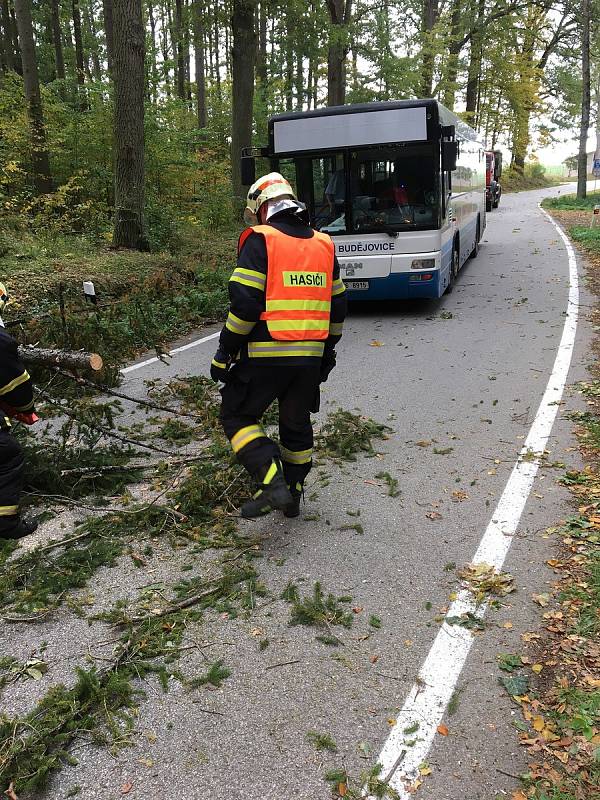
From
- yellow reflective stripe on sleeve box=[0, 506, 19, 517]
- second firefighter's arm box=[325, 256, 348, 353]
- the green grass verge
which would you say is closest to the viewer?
yellow reflective stripe on sleeve box=[0, 506, 19, 517]

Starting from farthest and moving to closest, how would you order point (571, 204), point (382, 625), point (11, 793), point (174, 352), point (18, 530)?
point (571, 204)
point (174, 352)
point (18, 530)
point (382, 625)
point (11, 793)

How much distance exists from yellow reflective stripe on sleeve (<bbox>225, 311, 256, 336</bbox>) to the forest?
30.2 ft

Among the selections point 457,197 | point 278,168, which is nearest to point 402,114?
point 278,168

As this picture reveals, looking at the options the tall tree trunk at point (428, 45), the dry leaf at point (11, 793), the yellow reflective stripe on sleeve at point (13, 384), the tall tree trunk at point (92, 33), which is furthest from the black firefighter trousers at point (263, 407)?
the tall tree trunk at point (92, 33)

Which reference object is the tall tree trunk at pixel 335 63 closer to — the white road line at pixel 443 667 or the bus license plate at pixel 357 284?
the bus license plate at pixel 357 284

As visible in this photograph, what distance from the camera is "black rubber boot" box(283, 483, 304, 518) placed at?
431cm

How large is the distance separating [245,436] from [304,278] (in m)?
1.05

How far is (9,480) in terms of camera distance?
161 inches

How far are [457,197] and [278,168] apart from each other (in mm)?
3943

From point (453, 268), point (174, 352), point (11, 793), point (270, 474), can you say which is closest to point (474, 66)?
point (453, 268)

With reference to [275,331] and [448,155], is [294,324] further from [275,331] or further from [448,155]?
[448,155]

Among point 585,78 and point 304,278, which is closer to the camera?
point 304,278

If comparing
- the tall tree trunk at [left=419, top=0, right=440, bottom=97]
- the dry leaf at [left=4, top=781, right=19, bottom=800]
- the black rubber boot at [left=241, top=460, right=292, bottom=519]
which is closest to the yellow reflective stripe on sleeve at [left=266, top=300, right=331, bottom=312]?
the black rubber boot at [left=241, top=460, right=292, bottom=519]

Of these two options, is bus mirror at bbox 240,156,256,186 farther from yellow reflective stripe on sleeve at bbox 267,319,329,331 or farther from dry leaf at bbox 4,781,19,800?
dry leaf at bbox 4,781,19,800
